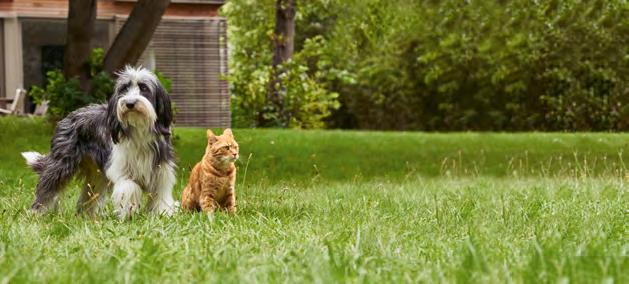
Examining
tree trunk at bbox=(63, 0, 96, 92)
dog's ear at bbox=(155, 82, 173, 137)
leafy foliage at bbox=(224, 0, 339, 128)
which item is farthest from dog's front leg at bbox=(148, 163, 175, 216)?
leafy foliage at bbox=(224, 0, 339, 128)

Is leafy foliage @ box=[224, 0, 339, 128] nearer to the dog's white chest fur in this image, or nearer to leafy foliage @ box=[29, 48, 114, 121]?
leafy foliage @ box=[29, 48, 114, 121]

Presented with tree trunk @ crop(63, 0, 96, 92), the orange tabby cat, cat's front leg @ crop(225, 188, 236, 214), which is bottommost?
cat's front leg @ crop(225, 188, 236, 214)

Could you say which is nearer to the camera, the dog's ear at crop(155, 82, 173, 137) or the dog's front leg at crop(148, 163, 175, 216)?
the dog's ear at crop(155, 82, 173, 137)

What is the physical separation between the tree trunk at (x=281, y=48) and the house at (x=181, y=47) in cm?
152

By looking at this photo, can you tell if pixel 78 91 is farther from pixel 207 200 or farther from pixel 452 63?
pixel 452 63

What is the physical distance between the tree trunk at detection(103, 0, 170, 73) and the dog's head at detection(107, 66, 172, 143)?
22.9ft

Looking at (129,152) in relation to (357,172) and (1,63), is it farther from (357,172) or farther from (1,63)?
(1,63)

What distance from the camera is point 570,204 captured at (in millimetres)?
7773

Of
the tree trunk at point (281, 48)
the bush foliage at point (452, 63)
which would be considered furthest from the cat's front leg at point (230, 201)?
the tree trunk at point (281, 48)

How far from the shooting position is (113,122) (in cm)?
754

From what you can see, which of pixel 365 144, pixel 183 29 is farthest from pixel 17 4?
pixel 365 144

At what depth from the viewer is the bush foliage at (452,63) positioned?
72.5ft

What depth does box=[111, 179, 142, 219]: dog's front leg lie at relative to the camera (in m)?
7.38

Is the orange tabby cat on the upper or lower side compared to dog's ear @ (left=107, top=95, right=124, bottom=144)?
lower
